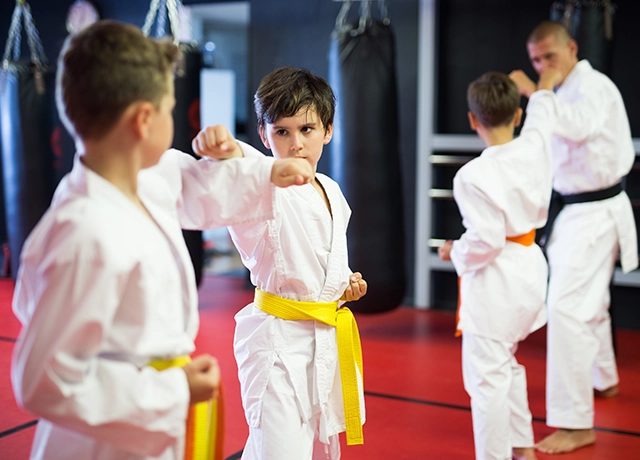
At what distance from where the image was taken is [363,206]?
14.5ft

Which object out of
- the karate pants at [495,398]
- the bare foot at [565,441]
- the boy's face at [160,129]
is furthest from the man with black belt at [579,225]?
the boy's face at [160,129]

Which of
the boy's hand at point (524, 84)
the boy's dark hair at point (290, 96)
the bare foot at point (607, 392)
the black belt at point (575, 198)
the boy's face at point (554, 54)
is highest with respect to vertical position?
the boy's face at point (554, 54)

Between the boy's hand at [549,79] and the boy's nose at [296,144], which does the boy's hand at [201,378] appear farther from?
the boy's hand at [549,79]

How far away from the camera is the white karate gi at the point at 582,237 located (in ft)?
10.3

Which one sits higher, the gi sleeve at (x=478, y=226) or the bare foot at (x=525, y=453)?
the gi sleeve at (x=478, y=226)

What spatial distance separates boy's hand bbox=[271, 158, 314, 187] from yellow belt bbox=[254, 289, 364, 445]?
1.40 feet

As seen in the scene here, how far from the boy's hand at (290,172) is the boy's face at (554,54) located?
2.30 metres

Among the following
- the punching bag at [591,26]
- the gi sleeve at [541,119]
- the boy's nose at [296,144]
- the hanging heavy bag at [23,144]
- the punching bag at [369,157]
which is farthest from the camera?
the hanging heavy bag at [23,144]

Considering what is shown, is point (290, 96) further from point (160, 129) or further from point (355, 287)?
point (160, 129)

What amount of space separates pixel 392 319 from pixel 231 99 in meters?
4.20

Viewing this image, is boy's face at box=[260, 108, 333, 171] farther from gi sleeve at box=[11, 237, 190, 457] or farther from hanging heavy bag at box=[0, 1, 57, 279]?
hanging heavy bag at box=[0, 1, 57, 279]

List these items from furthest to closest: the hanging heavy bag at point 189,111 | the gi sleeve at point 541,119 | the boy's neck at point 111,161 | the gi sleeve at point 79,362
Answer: the hanging heavy bag at point 189,111, the gi sleeve at point 541,119, the boy's neck at point 111,161, the gi sleeve at point 79,362

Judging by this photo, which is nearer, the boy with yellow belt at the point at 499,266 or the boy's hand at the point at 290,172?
the boy's hand at the point at 290,172

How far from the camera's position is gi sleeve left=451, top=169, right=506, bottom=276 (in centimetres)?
270
